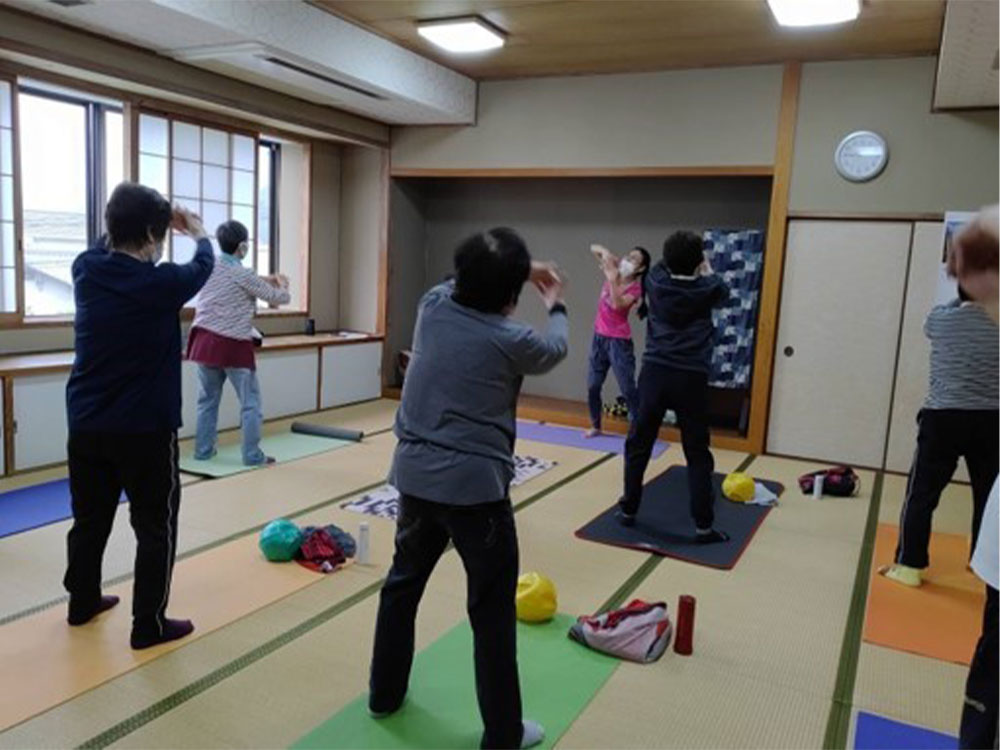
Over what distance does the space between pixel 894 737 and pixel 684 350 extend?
1.69 meters

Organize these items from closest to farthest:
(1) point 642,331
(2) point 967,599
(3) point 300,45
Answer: (2) point 967,599, (3) point 300,45, (1) point 642,331

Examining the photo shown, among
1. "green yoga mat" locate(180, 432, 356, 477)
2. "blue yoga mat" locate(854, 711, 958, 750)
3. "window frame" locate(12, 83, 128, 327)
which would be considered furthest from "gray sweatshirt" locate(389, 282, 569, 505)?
"window frame" locate(12, 83, 128, 327)

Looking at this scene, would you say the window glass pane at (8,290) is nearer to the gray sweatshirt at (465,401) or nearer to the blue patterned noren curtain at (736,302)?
the gray sweatshirt at (465,401)

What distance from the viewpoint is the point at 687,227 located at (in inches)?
240

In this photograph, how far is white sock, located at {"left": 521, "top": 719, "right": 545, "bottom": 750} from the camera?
196 centimetres

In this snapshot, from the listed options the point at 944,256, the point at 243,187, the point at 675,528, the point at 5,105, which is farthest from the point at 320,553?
the point at 944,256

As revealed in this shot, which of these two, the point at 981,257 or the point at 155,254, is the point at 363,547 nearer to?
the point at 155,254

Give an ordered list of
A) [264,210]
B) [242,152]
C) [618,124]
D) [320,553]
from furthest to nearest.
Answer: [264,210]
[242,152]
[618,124]
[320,553]

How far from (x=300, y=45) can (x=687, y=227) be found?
3.16 metres

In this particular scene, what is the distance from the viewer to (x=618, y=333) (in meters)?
5.55

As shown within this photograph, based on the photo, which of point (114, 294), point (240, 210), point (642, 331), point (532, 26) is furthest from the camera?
point (642, 331)

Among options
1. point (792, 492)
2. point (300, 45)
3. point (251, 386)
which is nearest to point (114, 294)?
point (251, 386)

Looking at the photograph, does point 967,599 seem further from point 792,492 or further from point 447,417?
point 447,417

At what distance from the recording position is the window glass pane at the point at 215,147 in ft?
18.1
